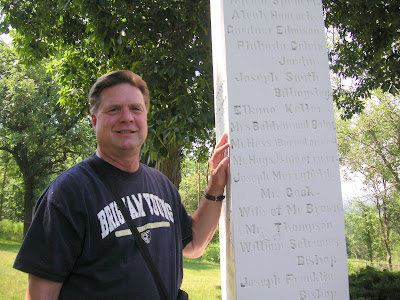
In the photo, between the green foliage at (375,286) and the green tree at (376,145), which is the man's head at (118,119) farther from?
the green tree at (376,145)

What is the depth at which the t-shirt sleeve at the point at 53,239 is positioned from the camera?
146 centimetres

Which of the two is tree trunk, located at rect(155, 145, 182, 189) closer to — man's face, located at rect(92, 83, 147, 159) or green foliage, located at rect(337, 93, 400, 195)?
man's face, located at rect(92, 83, 147, 159)

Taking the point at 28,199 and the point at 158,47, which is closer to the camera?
the point at 158,47

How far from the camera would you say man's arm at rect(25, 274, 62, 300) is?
4.86 feet

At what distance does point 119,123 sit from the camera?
1831 millimetres

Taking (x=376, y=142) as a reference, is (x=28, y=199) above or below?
below

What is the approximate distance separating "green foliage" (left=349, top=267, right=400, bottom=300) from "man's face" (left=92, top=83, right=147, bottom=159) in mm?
5162

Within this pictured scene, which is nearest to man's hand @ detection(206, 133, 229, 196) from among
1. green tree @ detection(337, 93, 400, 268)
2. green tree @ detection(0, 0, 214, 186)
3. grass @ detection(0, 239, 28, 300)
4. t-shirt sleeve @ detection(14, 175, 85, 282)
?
t-shirt sleeve @ detection(14, 175, 85, 282)

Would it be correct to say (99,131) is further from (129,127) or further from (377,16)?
(377,16)

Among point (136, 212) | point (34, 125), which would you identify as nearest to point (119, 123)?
point (136, 212)

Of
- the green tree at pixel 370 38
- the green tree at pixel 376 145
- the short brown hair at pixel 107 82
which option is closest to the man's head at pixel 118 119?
the short brown hair at pixel 107 82

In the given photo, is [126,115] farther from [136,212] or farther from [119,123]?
[136,212]

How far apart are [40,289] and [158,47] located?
4.36m

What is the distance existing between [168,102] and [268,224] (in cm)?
323
